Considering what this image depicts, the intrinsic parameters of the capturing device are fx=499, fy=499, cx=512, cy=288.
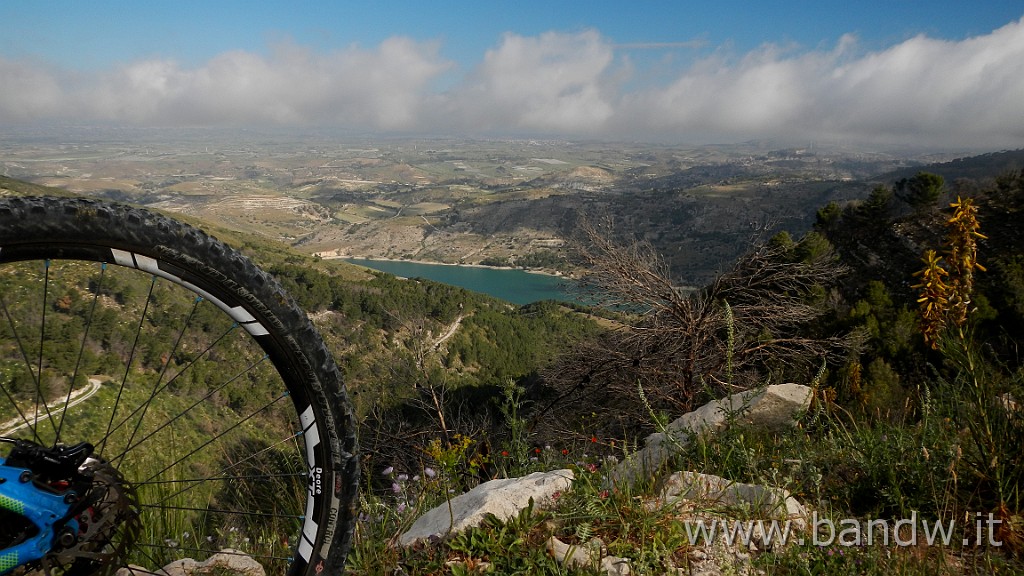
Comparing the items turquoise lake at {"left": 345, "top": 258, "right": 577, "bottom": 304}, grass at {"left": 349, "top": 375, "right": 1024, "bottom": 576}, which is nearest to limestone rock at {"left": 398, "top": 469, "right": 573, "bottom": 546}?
grass at {"left": 349, "top": 375, "right": 1024, "bottom": 576}

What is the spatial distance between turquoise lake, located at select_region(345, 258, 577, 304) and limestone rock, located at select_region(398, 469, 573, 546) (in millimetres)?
102106

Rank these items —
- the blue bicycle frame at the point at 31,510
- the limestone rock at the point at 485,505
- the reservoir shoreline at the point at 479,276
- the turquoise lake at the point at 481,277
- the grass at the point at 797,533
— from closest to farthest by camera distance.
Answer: the blue bicycle frame at the point at 31,510 → the grass at the point at 797,533 → the limestone rock at the point at 485,505 → the turquoise lake at the point at 481,277 → the reservoir shoreline at the point at 479,276

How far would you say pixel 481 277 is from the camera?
13300cm

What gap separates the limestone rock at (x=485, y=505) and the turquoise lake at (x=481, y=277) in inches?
4020

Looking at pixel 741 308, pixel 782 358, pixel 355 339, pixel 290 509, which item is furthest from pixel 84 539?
pixel 355 339

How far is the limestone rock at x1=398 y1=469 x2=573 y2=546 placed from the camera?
2248 millimetres

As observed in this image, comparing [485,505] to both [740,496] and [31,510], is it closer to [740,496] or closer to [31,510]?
[740,496]

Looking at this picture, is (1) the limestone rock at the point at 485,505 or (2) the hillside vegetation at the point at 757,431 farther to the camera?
(1) the limestone rock at the point at 485,505

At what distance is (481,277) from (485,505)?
131m

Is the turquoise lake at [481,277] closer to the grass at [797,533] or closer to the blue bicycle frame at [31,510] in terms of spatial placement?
the grass at [797,533]

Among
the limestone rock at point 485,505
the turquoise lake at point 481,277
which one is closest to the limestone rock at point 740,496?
the limestone rock at point 485,505

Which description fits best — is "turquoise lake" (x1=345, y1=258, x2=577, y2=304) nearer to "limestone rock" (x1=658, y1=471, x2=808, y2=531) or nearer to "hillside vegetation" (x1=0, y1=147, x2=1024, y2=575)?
"hillside vegetation" (x1=0, y1=147, x2=1024, y2=575)

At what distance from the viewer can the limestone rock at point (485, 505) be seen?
2.25 metres

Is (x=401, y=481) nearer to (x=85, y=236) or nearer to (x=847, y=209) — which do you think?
(x=85, y=236)
